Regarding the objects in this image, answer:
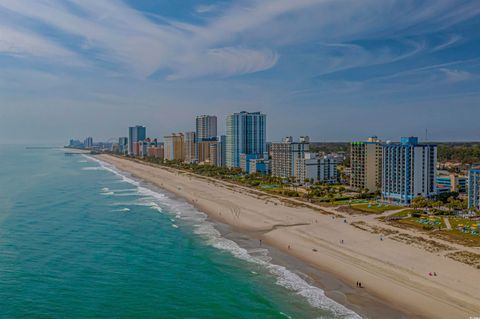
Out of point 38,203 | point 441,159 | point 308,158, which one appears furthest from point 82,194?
point 441,159

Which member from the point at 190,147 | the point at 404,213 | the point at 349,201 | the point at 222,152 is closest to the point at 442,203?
the point at 404,213

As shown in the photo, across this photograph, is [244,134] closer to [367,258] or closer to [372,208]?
[372,208]

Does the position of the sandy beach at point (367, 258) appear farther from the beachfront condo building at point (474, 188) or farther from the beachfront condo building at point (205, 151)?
the beachfront condo building at point (205, 151)

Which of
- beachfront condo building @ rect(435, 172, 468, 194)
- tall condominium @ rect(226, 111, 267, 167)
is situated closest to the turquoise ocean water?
beachfront condo building @ rect(435, 172, 468, 194)

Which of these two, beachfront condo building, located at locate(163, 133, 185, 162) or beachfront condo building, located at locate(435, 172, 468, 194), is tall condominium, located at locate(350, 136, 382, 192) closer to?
beachfront condo building, located at locate(435, 172, 468, 194)

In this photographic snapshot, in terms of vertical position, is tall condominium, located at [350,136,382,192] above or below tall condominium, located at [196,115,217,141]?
below
